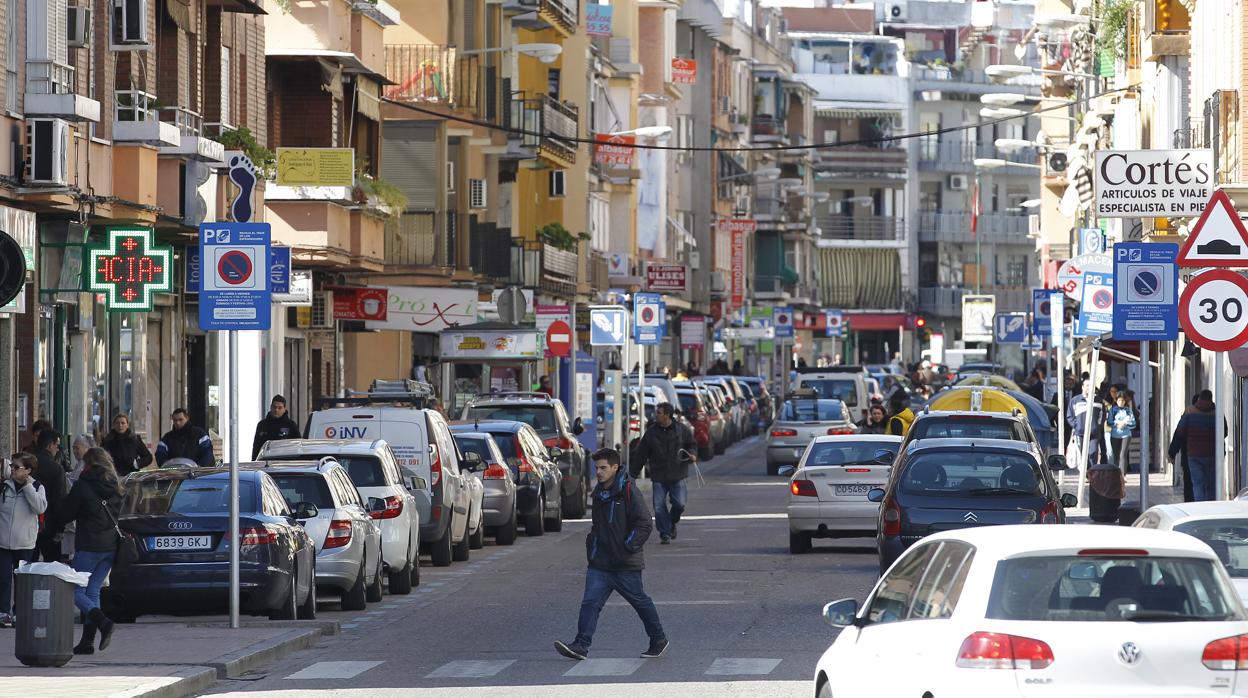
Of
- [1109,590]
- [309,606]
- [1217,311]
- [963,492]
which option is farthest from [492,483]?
[1109,590]

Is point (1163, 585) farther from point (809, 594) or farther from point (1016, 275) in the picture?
point (1016, 275)

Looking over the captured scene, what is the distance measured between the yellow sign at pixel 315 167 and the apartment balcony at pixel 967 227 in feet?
325

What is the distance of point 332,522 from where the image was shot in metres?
21.2

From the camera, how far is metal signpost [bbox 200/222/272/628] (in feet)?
63.9

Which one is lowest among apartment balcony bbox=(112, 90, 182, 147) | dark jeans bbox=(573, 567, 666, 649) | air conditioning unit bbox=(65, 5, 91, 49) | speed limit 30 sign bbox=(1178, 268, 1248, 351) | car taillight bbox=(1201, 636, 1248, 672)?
dark jeans bbox=(573, 567, 666, 649)

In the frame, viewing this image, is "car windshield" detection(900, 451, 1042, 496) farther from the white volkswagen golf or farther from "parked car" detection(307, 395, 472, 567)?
the white volkswagen golf

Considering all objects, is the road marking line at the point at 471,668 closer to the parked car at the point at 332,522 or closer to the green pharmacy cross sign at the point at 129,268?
the parked car at the point at 332,522

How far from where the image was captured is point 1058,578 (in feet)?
32.8

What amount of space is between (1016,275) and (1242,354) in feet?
369

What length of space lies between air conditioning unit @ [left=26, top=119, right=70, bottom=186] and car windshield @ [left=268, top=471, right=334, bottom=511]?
573 centimetres

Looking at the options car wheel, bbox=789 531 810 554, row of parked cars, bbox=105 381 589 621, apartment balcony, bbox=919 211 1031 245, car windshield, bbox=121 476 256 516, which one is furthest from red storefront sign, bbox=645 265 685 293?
apartment balcony, bbox=919 211 1031 245

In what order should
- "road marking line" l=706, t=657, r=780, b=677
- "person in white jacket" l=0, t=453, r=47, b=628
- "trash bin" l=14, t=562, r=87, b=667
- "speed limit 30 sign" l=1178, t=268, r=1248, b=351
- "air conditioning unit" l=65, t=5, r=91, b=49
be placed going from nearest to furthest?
1. "trash bin" l=14, t=562, r=87, b=667
2. "road marking line" l=706, t=657, r=780, b=677
3. "speed limit 30 sign" l=1178, t=268, r=1248, b=351
4. "person in white jacket" l=0, t=453, r=47, b=628
5. "air conditioning unit" l=65, t=5, r=91, b=49

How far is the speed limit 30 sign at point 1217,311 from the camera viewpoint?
18.2 metres

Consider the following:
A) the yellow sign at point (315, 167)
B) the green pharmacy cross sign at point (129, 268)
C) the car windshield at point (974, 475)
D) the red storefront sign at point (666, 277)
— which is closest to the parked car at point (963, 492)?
the car windshield at point (974, 475)
